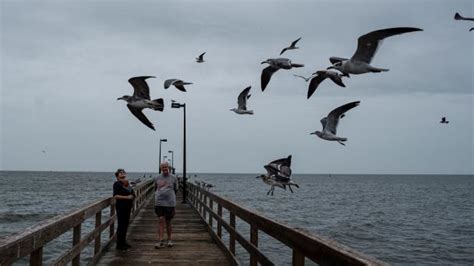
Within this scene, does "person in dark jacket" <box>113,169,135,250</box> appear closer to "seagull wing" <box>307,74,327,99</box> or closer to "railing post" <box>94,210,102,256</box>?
"railing post" <box>94,210,102,256</box>

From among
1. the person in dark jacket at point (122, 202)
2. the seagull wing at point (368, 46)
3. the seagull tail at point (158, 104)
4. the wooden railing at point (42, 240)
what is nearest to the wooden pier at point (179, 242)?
the wooden railing at point (42, 240)

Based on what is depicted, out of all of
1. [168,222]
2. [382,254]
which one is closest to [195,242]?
[168,222]

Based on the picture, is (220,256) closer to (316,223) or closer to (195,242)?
(195,242)

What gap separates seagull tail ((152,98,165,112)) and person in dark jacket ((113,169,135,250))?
4.16 feet

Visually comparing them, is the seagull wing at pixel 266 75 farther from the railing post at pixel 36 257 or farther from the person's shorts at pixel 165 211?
the railing post at pixel 36 257

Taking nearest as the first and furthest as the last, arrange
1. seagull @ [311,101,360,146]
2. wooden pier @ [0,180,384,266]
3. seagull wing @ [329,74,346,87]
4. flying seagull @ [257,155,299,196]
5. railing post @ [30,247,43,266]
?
wooden pier @ [0,180,384,266] → railing post @ [30,247,43,266] → seagull wing @ [329,74,346,87] → seagull @ [311,101,360,146] → flying seagull @ [257,155,299,196]

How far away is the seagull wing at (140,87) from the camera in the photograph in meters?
8.95

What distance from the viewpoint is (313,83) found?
8883 millimetres

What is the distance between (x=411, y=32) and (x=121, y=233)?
5.86m

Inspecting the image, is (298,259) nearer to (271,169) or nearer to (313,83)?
(313,83)

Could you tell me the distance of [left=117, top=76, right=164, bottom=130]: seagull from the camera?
8.91 m

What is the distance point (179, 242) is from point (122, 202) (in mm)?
1650

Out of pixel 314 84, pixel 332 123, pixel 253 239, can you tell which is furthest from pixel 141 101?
pixel 253 239

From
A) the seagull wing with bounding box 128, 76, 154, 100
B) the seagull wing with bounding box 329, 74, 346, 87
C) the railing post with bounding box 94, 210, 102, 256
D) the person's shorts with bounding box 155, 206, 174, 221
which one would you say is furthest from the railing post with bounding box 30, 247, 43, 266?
the person's shorts with bounding box 155, 206, 174, 221
